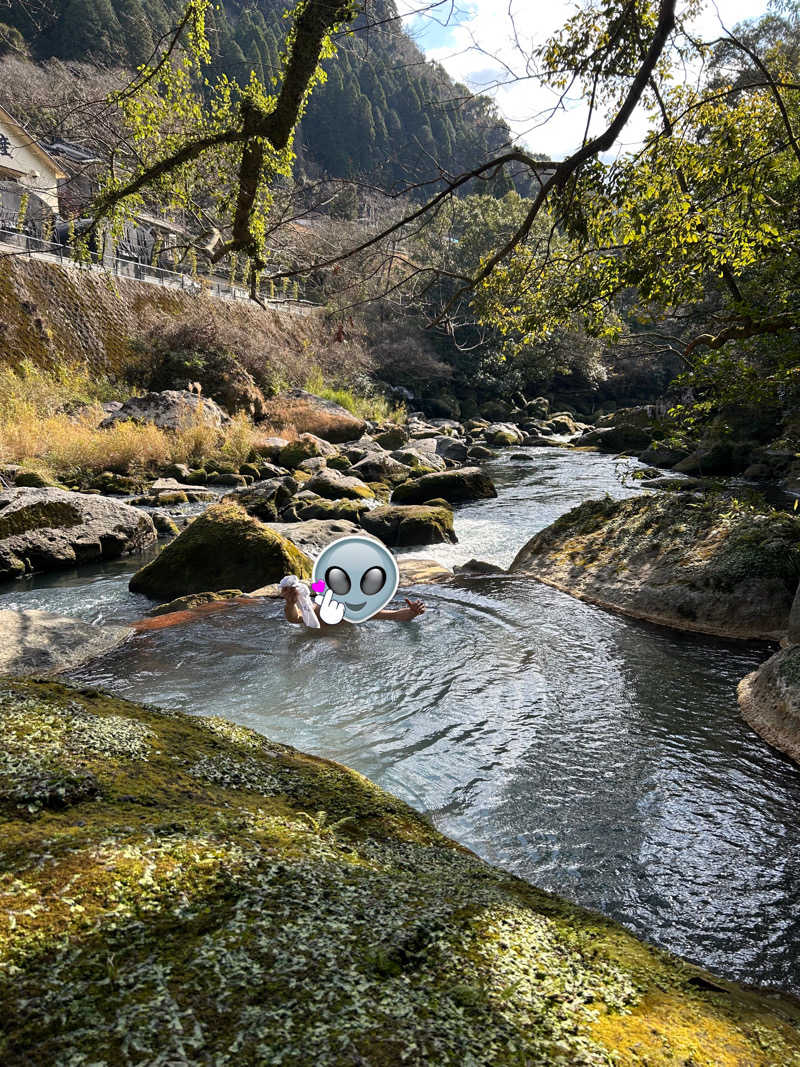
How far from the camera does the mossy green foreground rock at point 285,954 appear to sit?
3.77ft

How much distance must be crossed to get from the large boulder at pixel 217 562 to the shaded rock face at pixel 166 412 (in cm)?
1001

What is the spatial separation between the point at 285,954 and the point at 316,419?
865 inches

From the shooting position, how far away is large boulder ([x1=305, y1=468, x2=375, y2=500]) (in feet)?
46.9

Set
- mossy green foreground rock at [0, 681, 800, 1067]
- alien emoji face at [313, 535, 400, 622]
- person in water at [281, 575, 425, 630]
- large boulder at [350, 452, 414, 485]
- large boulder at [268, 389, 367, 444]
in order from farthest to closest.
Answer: large boulder at [268, 389, 367, 444] → large boulder at [350, 452, 414, 485] → person in water at [281, 575, 425, 630] → alien emoji face at [313, 535, 400, 622] → mossy green foreground rock at [0, 681, 800, 1067]

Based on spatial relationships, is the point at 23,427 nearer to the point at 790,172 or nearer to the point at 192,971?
the point at 790,172

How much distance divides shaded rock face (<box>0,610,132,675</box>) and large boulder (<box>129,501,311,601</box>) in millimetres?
1830

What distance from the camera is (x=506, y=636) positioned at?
646cm

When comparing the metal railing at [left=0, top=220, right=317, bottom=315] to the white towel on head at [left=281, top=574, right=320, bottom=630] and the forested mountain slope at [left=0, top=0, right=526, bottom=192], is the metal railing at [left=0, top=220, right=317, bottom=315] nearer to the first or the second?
the forested mountain slope at [left=0, top=0, right=526, bottom=192]

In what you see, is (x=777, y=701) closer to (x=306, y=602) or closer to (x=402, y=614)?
(x=402, y=614)

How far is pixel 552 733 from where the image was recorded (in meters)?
4.49

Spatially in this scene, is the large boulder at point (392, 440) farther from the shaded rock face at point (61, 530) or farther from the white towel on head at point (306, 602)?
the white towel on head at point (306, 602)

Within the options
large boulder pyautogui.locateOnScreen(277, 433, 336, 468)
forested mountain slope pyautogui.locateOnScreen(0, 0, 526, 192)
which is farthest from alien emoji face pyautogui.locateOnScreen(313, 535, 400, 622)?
large boulder pyautogui.locateOnScreen(277, 433, 336, 468)

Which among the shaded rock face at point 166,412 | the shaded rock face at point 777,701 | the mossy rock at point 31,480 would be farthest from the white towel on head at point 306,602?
the shaded rock face at point 166,412

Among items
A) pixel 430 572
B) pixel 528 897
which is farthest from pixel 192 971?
pixel 430 572
